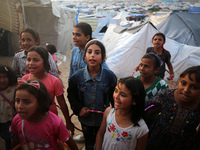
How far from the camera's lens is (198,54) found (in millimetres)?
6137

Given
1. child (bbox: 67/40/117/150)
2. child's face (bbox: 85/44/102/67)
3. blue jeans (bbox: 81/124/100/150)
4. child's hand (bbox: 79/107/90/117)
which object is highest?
child's face (bbox: 85/44/102/67)

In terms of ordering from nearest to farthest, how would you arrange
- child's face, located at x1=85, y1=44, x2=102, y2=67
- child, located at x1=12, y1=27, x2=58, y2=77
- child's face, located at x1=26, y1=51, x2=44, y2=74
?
child's face, located at x1=85, y1=44, x2=102, y2=67 < child's face, located at x1=26, y1=51, x2=44, y2=74 < child, located at x1=12, y1=27, x2=58, y2=77

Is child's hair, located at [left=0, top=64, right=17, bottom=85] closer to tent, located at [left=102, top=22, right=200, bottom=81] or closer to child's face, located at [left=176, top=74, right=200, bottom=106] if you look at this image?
child's face, located at [left=176, top=74, right=200, bottom=106]

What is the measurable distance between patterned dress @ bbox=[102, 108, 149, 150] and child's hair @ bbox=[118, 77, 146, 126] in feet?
0.19

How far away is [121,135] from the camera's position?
149 centimetres

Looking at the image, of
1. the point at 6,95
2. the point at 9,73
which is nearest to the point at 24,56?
the point at 9,73

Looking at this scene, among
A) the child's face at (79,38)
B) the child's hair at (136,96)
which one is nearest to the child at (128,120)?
the child's hair at (136,96)

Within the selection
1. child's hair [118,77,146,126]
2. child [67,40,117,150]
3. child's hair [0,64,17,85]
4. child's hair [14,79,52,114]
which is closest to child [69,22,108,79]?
child [67,40,117,150]

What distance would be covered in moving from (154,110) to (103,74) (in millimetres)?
709

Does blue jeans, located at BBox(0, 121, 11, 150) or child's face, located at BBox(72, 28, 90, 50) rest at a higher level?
child's face, located at BBox(72, 28, 90, 50)

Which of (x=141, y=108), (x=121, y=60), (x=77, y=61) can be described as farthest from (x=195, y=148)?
(x=121, y=60)

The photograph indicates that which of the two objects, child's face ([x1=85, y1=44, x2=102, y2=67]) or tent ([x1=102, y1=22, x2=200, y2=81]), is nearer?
child's face ([x1=85, y1=44, x2=102, y2=67])

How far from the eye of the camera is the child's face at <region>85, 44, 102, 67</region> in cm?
187

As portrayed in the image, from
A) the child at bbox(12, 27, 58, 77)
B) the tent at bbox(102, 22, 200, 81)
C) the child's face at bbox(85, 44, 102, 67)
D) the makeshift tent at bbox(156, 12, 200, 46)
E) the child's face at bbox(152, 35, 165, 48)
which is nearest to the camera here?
the child's face at bbox(85, 44, 102, 67)
